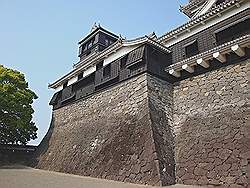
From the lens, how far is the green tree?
15477 mm

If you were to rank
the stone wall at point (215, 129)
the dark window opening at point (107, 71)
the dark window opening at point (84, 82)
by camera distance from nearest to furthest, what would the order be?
the stone wall at point (215, 129)
the dark window opening at point (107, 71)
the dark window opening at point (84, 82)

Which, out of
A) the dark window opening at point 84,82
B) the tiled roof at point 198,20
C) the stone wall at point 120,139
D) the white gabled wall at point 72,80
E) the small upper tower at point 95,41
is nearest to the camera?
the stone wall at point 120,139

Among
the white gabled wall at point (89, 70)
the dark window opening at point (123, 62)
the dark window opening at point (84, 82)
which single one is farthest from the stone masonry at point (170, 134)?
the white gabled wall at point (89, 70)

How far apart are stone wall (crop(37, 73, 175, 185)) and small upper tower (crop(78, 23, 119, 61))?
327 inches

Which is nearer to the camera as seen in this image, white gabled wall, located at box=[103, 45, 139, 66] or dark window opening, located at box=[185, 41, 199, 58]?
dark window opening, located at box=[185, 41, 199, 58]

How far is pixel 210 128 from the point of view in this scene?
8.91m

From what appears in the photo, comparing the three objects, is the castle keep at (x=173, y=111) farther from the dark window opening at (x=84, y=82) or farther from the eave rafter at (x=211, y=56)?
the dark window opening at (x=84, y=82)

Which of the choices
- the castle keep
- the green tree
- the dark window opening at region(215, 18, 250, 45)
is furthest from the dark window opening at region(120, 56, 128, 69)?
the green tree

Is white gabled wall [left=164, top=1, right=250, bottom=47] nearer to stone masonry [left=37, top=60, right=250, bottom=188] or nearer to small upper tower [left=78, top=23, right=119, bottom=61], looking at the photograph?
stone masonry [left=37, top=60, right=250, bottom=188]

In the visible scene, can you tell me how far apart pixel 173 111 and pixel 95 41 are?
13.7m

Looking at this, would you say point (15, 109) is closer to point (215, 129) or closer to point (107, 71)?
point (107, 71)

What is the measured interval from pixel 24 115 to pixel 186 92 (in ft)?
36.9

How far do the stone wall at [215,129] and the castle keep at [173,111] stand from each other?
31 millimetres

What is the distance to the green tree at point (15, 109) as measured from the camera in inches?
609
